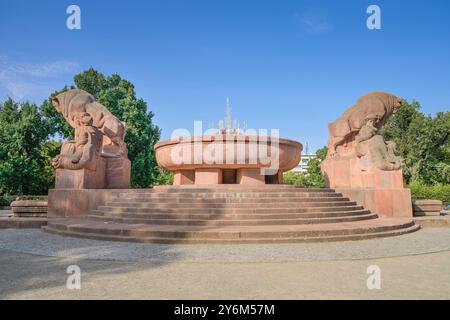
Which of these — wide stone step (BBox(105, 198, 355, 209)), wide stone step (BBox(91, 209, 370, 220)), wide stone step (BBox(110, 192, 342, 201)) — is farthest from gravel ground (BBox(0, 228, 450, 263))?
wide stone step (BBox(110, 192, 342, 201))

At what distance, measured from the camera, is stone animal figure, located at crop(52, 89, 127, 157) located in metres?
12.8

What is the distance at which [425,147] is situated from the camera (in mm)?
36594

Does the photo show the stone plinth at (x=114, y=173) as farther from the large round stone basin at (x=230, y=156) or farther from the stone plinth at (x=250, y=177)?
the stone plinth at (x=250, y=177)

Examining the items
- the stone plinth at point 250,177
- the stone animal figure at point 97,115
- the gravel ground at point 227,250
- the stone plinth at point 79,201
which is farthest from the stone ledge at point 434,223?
the stone animal figure at point 97,115

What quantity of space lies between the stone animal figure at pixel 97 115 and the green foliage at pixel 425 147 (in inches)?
1324

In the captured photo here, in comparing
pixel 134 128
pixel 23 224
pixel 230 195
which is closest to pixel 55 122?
pixel 134 128

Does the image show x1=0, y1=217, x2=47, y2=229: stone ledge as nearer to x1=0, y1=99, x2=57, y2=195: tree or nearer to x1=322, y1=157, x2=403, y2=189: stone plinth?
x1=322, y1=157, x2=403, y2=189: stone plinth

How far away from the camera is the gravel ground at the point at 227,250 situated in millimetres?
5422

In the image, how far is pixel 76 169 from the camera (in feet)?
37.4

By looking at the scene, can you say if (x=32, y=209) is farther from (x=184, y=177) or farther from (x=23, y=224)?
(x=184, y=177)
